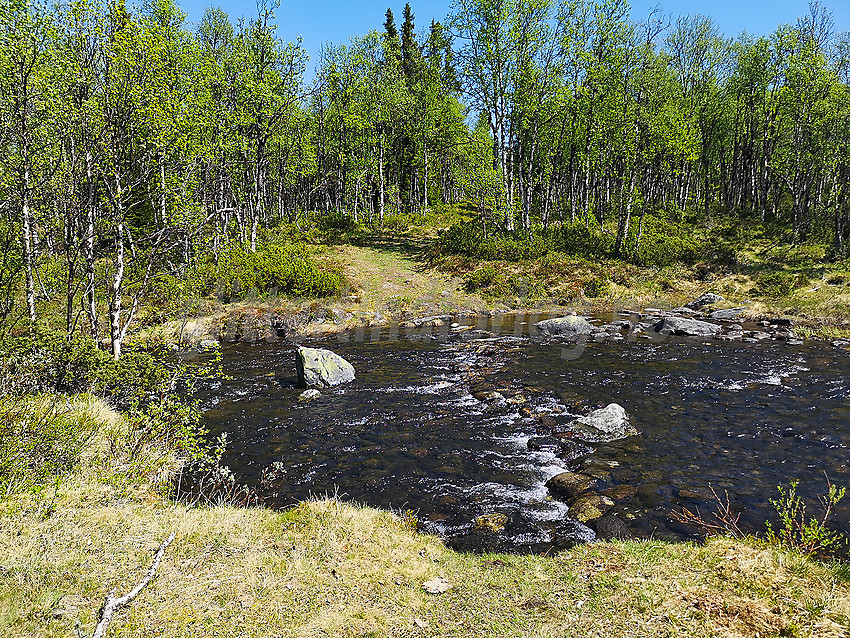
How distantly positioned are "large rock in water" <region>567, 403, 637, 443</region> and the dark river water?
0.39m

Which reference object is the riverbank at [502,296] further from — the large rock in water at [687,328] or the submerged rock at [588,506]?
the submerged rock at [588,506]

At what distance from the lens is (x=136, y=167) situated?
41.1 ft

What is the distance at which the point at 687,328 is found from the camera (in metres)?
23.3

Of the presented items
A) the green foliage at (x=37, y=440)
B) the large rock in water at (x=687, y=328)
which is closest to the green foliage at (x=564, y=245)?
the large rock in water at (x=687, y=328)

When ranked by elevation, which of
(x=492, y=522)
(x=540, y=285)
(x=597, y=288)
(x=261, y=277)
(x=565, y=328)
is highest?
(x=261, y=277)

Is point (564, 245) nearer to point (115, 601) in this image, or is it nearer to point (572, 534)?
point (572, 534)

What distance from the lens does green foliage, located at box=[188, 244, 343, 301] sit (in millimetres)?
27688

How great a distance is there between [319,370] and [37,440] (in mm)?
9243

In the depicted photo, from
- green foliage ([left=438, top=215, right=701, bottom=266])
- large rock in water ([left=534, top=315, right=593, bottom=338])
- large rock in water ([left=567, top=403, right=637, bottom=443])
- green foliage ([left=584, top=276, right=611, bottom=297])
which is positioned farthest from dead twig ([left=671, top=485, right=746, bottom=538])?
green foliage ([left=438, top=215, right=701, bottom=266])

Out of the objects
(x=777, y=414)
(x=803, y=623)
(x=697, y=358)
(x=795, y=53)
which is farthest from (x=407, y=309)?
(x=795, y=53)

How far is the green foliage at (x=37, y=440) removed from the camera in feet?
22.7

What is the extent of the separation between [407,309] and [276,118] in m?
17.5

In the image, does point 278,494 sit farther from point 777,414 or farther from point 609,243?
point 609,243

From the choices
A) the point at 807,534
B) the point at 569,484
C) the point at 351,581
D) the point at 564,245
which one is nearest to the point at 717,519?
the point at 807,534
